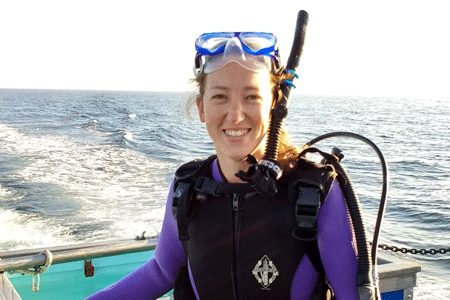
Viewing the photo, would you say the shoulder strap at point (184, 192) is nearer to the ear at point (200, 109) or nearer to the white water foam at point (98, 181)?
the ear at point (200, 109)

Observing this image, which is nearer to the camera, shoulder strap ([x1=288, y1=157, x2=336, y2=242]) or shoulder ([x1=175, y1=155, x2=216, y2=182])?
shoulder strap ([x1=288, y1=157, x2=336, y2=242])

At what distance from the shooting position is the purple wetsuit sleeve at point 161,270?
1.90m

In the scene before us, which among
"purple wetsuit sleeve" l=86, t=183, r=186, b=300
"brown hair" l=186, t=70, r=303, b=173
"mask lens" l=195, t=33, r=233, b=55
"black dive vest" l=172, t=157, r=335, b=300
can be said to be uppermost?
"mask lens" l=195, t=33, r=233, b=55

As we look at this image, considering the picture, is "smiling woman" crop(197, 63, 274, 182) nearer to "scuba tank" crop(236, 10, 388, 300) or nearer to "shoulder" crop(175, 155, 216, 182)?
"scuba tank" crop(236, 10, 388, 300)

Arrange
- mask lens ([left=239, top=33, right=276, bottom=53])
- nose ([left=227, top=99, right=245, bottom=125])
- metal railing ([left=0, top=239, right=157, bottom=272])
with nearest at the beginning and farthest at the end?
1. nose ([left=227, top=99, right=245, bottom=125])
2. mask lens ([left=239, top=33, right=276, bottom=53])
3. metal railing ([left=0, top=239, right=157, bottom=272])

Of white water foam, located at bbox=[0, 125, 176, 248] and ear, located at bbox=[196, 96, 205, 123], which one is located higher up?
ear, located at bbox=[196, 96, 205, 123]

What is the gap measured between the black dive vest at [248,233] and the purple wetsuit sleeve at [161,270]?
0.28 ft

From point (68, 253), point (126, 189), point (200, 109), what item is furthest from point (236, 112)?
A: point (126, 189)

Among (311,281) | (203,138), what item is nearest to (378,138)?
(203,138)

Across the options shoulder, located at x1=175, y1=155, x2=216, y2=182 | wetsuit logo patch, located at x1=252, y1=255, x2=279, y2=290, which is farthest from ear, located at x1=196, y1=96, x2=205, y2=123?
wetsuit logo patch, located at x1=252, y1=255, x2=279, y2=290

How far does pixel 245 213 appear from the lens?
1729mm

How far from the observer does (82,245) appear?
4027 mm

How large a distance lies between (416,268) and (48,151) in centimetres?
1694

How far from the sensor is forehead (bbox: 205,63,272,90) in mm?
1630
